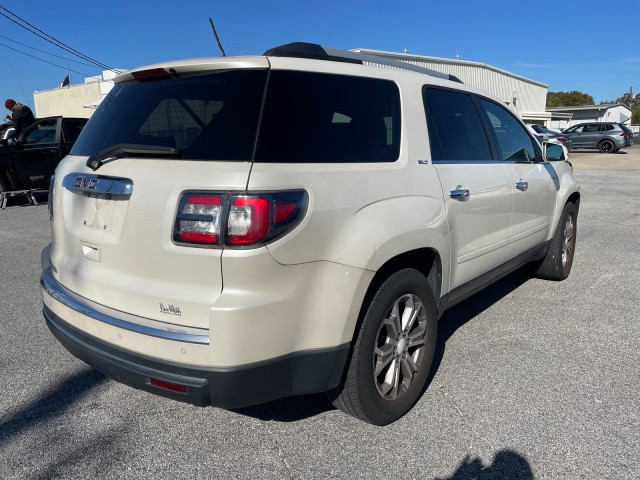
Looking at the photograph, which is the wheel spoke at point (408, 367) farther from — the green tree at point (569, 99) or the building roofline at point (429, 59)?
the green tree at point (569, 99)

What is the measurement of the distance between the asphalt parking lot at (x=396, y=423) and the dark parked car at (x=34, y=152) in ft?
25.5

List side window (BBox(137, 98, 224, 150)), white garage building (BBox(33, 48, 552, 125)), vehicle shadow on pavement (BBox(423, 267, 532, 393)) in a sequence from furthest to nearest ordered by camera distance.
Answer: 1. white garage building (BBox(33, 48, 552, 125))
2. vehicle shadow on pavement (BBox(423, 267, 532, 393))
3. side window (BBox(137, 98, 224, 150))

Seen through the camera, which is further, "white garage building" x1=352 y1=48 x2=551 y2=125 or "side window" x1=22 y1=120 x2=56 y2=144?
"white garage building" x1=352 y1=48 x2=551 y2=125

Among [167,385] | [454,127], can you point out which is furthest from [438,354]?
[167,385]

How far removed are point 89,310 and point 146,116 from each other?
0.99 m

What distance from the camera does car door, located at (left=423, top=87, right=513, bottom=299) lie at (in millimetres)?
3113

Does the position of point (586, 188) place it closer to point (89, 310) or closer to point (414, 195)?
point (414, 195)

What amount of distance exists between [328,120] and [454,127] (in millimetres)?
1314

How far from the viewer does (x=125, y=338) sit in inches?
88.4

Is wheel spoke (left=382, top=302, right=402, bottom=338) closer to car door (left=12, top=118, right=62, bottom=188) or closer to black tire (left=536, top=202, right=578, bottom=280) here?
black tire (left=536, top=202, right=578, bottom=280)

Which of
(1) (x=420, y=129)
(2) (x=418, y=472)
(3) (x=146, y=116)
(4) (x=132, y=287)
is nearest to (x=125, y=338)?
(4) (x=132, y=287)

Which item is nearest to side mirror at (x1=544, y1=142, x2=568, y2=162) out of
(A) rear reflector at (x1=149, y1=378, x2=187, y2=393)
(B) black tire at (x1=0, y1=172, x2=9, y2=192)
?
(A) rear reflector at (x1=149, y1=378, x2=187, y2=393)

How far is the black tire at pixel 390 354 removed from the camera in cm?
249

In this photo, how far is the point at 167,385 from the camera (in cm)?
216
